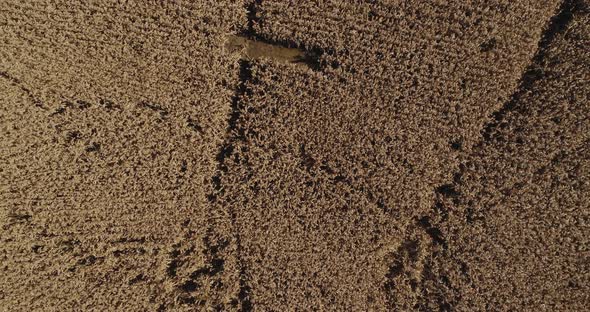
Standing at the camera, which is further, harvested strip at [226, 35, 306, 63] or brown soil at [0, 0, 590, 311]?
harvested strip at [226, 35, 306, 63]

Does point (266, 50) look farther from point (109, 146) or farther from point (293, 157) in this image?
point (109, 146)

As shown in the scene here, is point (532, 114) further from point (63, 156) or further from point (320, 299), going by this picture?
point (63, 156)

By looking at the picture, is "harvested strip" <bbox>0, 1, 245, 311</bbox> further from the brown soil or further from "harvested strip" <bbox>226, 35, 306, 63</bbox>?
"harvested strip" <bbox>226, 35, 306, 63</bbox>

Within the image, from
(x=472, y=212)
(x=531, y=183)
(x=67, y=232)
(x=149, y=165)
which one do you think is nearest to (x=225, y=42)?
(x=149, y=165)

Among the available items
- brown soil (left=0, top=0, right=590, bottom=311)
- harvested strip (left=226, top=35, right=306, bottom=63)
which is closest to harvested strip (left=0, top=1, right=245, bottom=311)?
brown soil (left=0, top=0, right=590, bottom=311)

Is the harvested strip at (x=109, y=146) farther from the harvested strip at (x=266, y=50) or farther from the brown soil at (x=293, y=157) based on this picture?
the harvested strip at (x=266, y=50)

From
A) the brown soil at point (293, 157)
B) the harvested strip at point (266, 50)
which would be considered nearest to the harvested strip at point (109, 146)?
the brown soil at point (293, 157)

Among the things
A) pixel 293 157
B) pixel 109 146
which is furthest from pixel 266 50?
pixel 109 146

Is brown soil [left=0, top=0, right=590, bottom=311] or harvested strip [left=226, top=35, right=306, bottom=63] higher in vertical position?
harvested strip [left=226, top=35, right=306, bottom=63]
